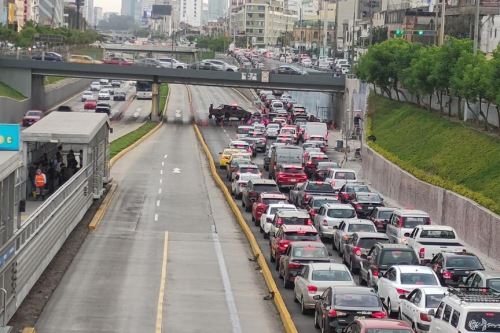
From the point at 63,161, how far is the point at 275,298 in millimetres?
13503

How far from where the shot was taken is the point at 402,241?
34.7 metres

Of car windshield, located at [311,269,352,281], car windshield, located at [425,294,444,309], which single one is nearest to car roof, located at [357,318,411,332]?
car windshield, located at [425,294,444,309]

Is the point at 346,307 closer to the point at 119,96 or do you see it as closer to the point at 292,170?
the point at 292,170

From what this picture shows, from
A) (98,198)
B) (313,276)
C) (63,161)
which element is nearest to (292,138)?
(98,198)

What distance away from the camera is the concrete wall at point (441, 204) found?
3509 cm

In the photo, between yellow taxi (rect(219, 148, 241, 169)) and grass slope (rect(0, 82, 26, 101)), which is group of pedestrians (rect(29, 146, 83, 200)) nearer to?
yellow taxi (rect(219, 148, 241, 169))

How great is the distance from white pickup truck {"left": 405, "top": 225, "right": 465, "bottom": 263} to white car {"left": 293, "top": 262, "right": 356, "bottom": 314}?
6.95 meters

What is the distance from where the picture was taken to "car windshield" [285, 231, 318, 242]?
105 feet

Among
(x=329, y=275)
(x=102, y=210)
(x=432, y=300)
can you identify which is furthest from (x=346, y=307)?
(x=102, y=210)

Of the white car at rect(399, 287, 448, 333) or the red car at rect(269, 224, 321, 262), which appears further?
the red car at rect(269, 224, 321, 262)

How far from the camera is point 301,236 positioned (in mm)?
32156

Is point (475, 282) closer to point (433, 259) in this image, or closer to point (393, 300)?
point (393, 300)

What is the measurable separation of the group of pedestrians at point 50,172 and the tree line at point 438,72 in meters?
16.9

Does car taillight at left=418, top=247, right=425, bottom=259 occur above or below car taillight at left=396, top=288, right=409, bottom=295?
below
